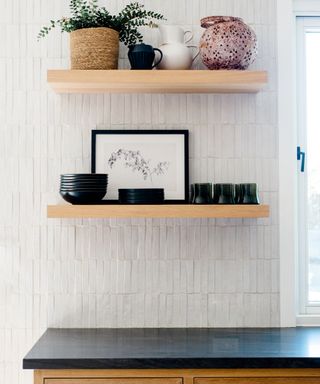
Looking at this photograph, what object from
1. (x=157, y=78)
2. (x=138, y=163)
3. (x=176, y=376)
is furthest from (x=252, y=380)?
(x=157, y=78)

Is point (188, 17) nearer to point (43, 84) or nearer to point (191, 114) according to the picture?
point (191, 114)

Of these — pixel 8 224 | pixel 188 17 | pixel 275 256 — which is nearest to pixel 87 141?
pixel 8 224

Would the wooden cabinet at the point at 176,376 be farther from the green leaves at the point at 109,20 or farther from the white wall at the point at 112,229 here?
the green leaves at the point at 109,20

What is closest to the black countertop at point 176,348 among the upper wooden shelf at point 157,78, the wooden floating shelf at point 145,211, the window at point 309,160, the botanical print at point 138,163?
the window at point 309,160

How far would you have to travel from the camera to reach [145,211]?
243 centimetres

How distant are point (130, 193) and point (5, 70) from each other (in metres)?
0.84

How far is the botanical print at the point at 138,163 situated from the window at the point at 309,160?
653 millimetres

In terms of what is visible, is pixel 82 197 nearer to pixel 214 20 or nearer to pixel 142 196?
pixel 142 196

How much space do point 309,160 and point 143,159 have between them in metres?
0.79

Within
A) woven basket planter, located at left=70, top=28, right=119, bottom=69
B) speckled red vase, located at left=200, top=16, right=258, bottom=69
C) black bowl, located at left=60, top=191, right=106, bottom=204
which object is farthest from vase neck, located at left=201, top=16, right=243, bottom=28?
black bowl, located at left=60, top=191, right=106, bottom=204

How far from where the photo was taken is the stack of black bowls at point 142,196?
8.10 ft

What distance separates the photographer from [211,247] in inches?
107

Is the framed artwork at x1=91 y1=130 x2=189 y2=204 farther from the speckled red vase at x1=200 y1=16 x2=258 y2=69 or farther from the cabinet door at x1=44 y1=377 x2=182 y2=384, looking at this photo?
the cabinet door at x1=44 y1=377 x2=182 y2=384

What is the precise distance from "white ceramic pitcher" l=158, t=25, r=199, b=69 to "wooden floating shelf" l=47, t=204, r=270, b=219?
61cm
